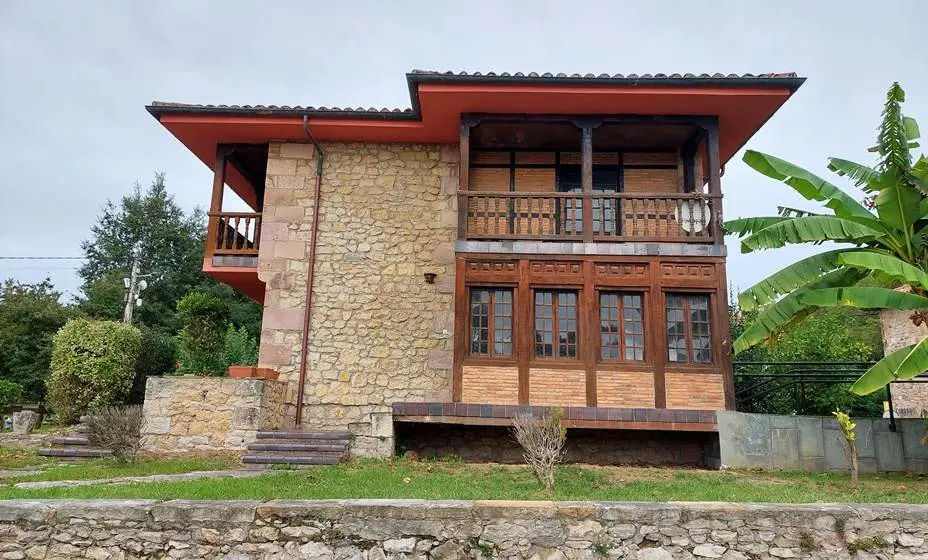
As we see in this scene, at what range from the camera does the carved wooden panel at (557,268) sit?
10984mm

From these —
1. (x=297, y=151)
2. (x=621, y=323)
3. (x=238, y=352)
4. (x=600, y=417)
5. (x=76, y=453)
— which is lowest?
(x=76, y=453)

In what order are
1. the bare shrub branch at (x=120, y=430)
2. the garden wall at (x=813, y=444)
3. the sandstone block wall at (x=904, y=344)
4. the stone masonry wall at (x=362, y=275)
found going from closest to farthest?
the bare shrub branch at (x=120, y=430)
the garden wall at (x=813, y=444)
the stone masonry wall at (x=362, y=275)
the sandstone block wall at (x=904, y=344)

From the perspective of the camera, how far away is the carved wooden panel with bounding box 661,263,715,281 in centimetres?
1084

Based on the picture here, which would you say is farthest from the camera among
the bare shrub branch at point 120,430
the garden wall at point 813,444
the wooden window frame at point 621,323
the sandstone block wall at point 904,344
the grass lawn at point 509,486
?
the sandstone block wall at point 904,344

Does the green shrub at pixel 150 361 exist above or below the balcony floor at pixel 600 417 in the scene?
above

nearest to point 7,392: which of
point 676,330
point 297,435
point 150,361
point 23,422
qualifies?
point 23,422

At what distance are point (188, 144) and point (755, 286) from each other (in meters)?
10.9

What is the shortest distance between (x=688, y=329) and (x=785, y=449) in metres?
2.35

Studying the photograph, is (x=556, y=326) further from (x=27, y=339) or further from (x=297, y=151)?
(x=27, y=339)

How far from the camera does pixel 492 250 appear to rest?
36.1 feet

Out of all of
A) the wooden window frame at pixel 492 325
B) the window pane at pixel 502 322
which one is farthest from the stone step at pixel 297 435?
the window pane at pixel 502 322

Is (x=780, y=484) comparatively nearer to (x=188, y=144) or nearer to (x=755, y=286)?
(x=755, y=286)

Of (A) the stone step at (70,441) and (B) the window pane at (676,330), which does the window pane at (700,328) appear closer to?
(B) the window pane at (676,330)

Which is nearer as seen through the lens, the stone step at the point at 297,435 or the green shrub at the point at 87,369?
the stone step at the point at 297,435
